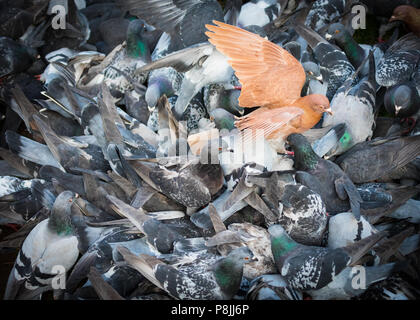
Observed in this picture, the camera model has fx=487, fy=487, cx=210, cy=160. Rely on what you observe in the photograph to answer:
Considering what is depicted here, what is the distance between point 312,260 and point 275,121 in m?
0.85

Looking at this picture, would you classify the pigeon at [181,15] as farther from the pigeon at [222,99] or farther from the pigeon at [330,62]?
the pigeon at [330,62]

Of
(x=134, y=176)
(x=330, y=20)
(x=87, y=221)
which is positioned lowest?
(x=87, y=221)

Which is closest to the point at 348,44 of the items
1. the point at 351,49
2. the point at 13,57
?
the point at 351,49

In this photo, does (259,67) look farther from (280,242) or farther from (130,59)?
(130,59)

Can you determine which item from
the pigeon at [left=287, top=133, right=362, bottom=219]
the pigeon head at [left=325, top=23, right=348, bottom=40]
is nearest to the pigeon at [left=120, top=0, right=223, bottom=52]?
the pigeon head at [left=325, top=23, right=348, bottom=40]

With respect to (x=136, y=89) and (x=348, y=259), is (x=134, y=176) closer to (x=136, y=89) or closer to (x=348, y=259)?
(x=136, y=89)

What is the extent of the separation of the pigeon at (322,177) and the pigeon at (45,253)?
1405mm

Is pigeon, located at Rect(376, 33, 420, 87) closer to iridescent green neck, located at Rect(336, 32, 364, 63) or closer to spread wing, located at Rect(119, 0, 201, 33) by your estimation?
iridescent green neck, located at Rect(336, 32, 364, 63)

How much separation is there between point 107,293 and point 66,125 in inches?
65.0

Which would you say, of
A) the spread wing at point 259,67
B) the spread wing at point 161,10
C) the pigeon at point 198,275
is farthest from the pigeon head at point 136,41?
the pigeon at point 198,275

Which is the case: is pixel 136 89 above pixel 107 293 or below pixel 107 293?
above

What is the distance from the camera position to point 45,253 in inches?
112

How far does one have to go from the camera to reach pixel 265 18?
13.9 feet

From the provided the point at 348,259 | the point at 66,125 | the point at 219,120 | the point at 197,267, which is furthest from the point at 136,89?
the point at 348,259
